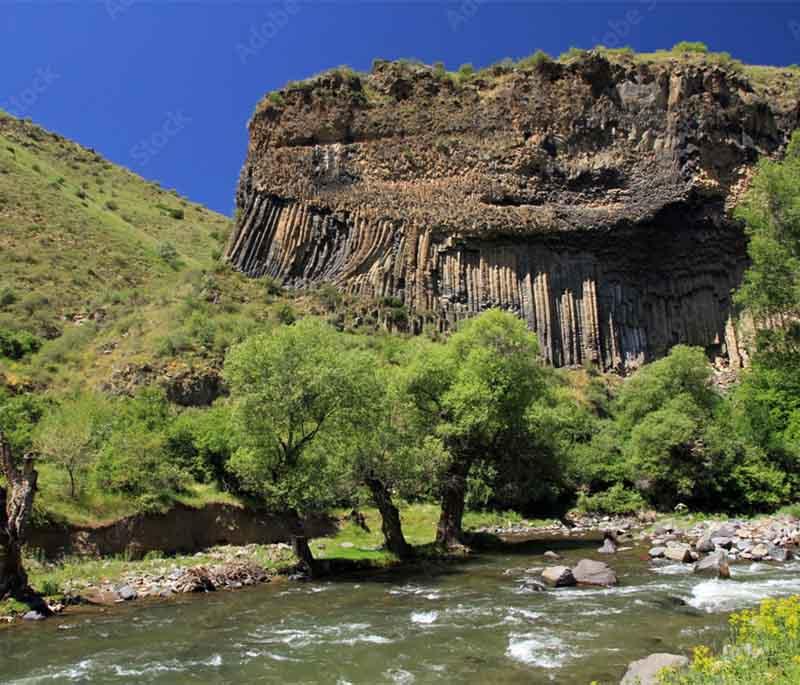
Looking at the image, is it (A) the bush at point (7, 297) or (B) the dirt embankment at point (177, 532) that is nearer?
(B) the dirt embankment at point (177, 532)

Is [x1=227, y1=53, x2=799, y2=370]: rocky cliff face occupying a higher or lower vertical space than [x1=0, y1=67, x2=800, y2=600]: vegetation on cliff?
higher

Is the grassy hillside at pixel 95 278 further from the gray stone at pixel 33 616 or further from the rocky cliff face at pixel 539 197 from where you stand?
the gray stone at pixel 33 616

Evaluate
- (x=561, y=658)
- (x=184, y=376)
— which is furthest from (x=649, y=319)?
(x=561, y=658)

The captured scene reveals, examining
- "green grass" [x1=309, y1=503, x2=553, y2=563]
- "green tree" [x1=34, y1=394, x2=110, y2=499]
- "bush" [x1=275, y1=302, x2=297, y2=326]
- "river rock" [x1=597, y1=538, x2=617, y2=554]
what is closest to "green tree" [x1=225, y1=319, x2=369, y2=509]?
"green grass" [x1=309, y1=503, x2=553, y2=563]

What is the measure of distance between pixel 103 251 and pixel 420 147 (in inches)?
1371

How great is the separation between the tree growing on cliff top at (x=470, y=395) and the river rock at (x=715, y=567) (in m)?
9.22

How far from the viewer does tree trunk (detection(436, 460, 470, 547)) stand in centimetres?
2762

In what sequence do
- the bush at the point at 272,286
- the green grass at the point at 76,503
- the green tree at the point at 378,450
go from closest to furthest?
the green grass at the point at 76,503, the green tree at the point at 378,450, the bush at the point at 272,286

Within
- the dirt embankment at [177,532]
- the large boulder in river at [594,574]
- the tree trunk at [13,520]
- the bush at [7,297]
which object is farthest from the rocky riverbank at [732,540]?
the bush at [7,297]

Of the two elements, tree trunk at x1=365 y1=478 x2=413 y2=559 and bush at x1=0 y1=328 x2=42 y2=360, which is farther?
bush at x1=0 y1=328 x2=42 y2=360

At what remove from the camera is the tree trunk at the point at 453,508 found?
2762cm

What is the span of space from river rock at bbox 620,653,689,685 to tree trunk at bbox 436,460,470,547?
16.9m

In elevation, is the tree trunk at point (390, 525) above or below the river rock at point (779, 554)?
above

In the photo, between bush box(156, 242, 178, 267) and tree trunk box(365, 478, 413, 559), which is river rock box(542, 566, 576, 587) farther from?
bush box(156, 242, 178, 267)
